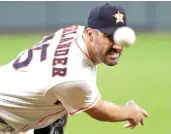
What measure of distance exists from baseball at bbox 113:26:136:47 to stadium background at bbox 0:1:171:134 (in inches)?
111

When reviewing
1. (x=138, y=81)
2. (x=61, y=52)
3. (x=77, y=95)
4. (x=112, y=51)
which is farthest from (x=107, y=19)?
(x=138, y=81)

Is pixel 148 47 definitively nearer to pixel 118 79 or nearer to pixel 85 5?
pixel 85 5

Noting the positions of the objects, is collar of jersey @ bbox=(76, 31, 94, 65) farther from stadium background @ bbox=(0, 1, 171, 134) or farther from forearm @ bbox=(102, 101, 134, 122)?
stadium background @ bbox=(0, 1, 171, 134)

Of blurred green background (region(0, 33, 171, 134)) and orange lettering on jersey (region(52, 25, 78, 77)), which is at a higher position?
orange lettering on jersey (region(52, 25, 78, 77))

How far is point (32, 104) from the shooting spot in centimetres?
413

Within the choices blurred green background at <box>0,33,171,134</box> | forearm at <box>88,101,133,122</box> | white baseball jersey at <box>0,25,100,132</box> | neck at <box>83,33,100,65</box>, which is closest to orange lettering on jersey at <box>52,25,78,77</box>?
white baseball jersey at <box>0,25,100,132</box>

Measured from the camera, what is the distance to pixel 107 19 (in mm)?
3939

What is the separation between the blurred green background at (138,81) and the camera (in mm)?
6863

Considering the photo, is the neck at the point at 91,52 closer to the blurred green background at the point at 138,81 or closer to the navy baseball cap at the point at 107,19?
the navy baseball cap at the point at 107,19

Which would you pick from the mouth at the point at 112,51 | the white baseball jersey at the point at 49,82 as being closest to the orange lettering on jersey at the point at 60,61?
→ the white baseball jersey at the point at 49,82

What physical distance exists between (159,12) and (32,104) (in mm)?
11025

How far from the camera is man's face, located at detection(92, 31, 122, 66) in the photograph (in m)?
3.85

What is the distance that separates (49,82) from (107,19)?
20.3 inches

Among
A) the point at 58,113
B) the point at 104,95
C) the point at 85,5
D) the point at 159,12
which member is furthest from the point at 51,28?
the point at 58,113
